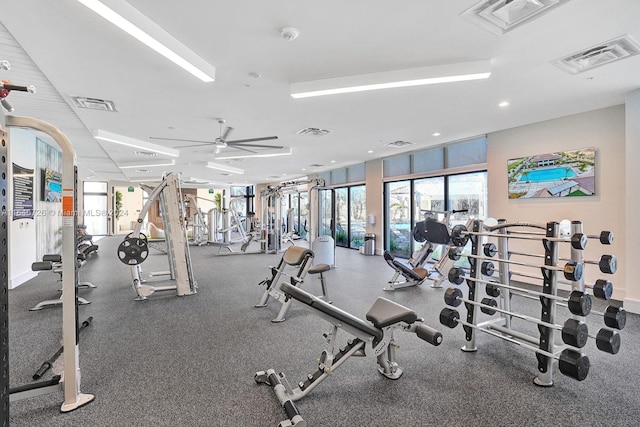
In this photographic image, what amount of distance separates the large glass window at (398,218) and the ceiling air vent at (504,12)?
5.79 m

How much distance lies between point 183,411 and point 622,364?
11.2 ft

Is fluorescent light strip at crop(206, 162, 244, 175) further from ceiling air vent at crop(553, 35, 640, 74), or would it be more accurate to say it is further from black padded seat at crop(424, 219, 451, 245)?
ceiling air vent at crop(553, 35, 640, 74)

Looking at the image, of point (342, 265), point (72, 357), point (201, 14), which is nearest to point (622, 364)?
point (72, 357)

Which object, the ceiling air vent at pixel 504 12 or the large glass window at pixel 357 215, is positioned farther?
the large glass window at pixel 357 215

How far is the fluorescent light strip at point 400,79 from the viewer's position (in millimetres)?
3086

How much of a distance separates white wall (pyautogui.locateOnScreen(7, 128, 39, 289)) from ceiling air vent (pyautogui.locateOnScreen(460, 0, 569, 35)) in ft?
21.8

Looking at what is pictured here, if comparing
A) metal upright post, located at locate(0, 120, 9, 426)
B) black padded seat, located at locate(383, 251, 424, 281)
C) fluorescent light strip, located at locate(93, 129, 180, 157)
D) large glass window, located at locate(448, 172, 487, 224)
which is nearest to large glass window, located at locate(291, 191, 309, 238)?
fluorescent light strip, located at locate(93, 129, 180, 157)

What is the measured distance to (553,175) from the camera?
4.99 metres

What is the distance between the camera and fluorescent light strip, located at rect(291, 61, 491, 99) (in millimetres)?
3086

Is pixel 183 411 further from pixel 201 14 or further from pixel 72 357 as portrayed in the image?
pixel 201 14

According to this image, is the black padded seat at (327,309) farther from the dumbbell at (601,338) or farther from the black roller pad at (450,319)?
the dumbbell at (601,338)

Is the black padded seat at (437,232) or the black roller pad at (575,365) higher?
the black padded seat at (437,232)

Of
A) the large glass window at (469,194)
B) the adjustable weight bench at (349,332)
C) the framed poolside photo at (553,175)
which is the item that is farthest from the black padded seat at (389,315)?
the large glass window at (469,194)

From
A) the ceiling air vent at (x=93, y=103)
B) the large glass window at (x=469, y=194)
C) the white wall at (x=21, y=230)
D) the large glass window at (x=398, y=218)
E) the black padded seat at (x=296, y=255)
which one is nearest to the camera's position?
the black padded seat at (x=296, y=255)
